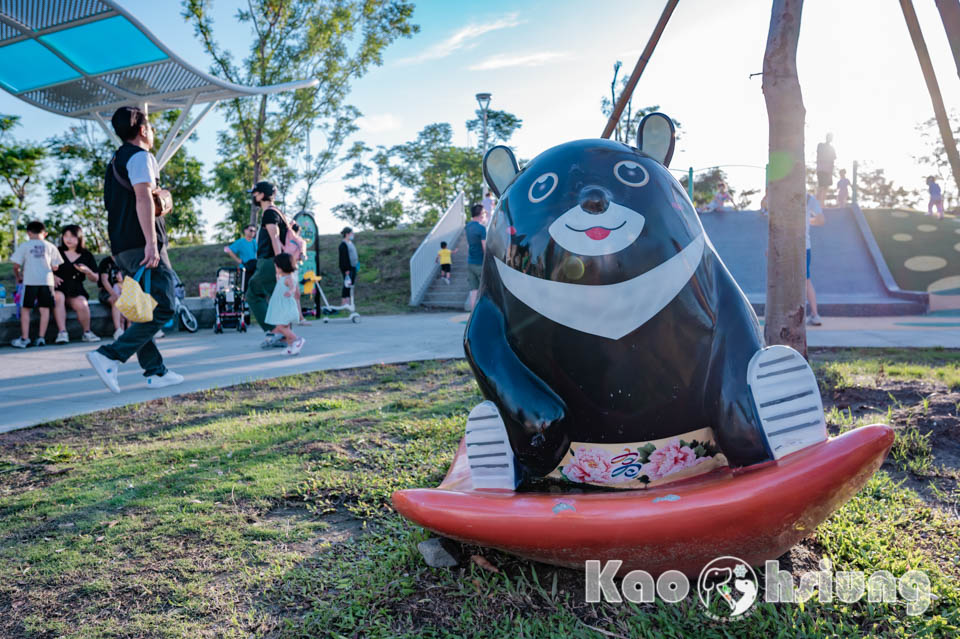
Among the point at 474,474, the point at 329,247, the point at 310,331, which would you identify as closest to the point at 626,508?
the point at 474,474

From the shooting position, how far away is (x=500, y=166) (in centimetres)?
239

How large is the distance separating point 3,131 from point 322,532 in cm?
3277

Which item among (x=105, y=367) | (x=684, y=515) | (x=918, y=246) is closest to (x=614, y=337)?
(x=684, y=515)

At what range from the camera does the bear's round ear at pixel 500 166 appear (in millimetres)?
2377

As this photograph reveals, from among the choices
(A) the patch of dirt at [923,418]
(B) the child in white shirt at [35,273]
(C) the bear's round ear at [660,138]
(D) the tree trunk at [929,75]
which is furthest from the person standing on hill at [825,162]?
(B) the child in white shirt at [35,273]

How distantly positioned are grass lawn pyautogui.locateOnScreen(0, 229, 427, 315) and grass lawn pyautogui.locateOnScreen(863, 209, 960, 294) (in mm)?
10881

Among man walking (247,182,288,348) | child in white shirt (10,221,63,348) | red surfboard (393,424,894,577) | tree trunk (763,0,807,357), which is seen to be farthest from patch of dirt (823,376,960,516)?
child in white shirt (10,221,63,348)

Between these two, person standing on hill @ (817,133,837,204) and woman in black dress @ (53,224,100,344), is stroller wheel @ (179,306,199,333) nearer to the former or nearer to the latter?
woman in black dress @ (53,224,100,344)

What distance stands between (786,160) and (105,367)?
16.7 ft

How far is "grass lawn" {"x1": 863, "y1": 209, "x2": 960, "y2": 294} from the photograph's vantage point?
12.6m

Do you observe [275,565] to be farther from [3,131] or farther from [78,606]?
[3,131]

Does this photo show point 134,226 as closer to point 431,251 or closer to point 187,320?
point 187,320

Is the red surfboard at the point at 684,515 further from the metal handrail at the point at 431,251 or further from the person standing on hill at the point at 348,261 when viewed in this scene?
the metal handrail at the point at 431,251

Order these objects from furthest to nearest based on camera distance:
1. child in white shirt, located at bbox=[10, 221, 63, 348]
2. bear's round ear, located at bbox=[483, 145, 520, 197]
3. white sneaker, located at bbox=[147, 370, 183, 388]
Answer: child in white shirt, located at bbox=[10, 221, 63, 348]
white sneaker, located at bbox=[147, 370, 183, 388]
bear's round ear, located at bbox=[483, 145, 520, 197]
